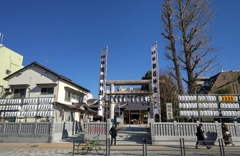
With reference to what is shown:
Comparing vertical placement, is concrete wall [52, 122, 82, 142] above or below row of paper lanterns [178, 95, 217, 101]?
below

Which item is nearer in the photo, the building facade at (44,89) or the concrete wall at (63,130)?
the concrete wall at (63,130)

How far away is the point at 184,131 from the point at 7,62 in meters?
34.7

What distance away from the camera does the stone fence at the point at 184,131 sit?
13.2m

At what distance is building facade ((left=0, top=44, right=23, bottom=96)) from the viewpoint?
31714 mm

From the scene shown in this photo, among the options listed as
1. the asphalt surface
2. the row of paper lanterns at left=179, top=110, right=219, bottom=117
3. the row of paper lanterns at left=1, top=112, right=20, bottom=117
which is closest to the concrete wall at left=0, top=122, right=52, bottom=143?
the row of paper lanterns at left=1, top=112, right=20, bottom=117

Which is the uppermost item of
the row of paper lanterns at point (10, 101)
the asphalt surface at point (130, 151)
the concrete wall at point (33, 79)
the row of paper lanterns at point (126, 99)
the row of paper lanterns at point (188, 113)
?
the concrete wall at point (33, 79)

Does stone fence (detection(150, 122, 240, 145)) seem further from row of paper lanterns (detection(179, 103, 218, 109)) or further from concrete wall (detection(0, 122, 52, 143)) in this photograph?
concrete wall (detection(0, 122, 52, 143))

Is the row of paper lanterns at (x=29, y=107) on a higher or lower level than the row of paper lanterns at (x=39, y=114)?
higher

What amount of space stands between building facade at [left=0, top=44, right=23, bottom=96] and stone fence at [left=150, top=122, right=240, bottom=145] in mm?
29526

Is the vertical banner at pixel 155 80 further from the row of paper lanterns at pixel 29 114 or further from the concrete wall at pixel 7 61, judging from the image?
the concrete wall at pixel 7 61

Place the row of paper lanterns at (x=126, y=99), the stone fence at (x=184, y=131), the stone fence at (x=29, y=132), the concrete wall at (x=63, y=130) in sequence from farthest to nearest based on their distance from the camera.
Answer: the row of paper lanterns at (x=126, y=99) < the concrete wall at (x=63, y=130) < the stone fence at (x=29, y=132) < the stone fence at (x=184, y=131)

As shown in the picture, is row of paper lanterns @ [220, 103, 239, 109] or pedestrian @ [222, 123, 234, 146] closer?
pedestrian @ [222, 123, 234, 146]

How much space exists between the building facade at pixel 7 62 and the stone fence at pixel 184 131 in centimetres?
2953

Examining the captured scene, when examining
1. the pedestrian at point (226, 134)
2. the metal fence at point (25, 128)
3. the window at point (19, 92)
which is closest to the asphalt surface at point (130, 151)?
the pedestrian at point (226, 134)
